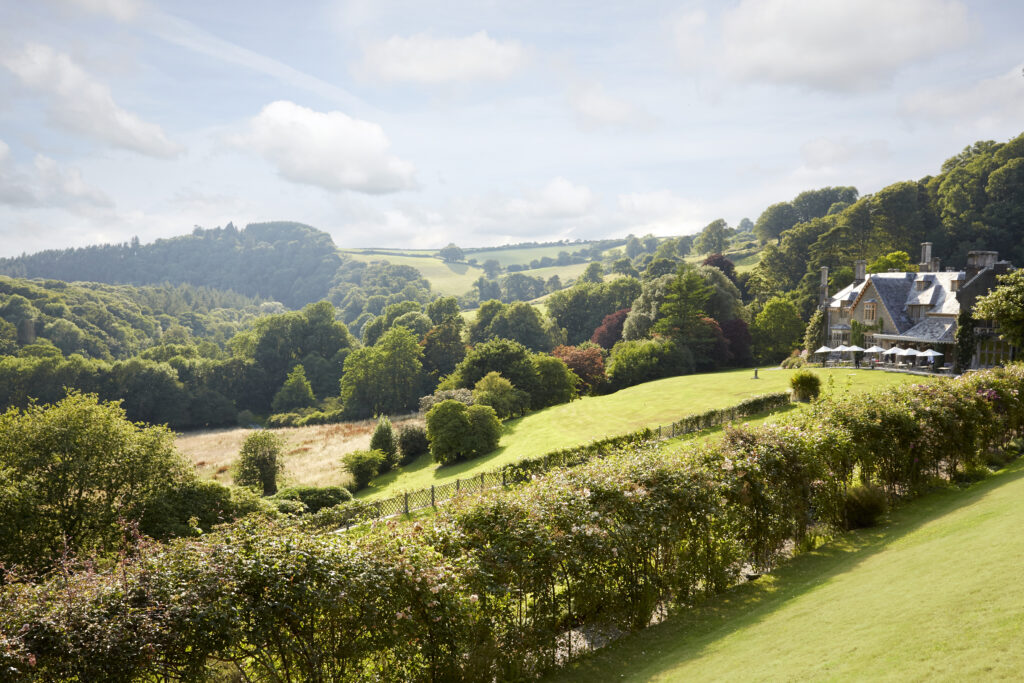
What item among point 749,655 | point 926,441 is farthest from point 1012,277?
point 749,655

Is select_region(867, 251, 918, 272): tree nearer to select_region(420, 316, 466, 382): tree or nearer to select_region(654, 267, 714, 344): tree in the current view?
select_region(654, 267, 714, 344): tree

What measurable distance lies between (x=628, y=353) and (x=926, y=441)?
4052cm

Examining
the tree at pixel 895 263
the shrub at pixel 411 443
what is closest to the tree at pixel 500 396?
the shrub at pixel 411 443

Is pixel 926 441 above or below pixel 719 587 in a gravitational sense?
above

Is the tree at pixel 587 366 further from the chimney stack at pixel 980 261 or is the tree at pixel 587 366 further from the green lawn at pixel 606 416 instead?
the chimney stack at pixel 980 261

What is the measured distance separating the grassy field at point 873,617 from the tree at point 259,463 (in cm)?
2782

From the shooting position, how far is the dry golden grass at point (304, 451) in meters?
37.9

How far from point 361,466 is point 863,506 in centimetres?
2913

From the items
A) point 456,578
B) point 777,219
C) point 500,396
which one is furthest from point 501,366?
point 777,219

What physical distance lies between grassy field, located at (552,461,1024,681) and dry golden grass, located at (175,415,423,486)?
92.0 feet

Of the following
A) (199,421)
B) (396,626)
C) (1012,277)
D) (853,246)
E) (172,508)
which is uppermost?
(853,246)

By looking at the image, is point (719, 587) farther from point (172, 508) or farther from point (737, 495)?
point (172, 508)

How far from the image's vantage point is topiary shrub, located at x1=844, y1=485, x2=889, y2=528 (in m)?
13.5

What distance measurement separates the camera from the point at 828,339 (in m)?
51.0
